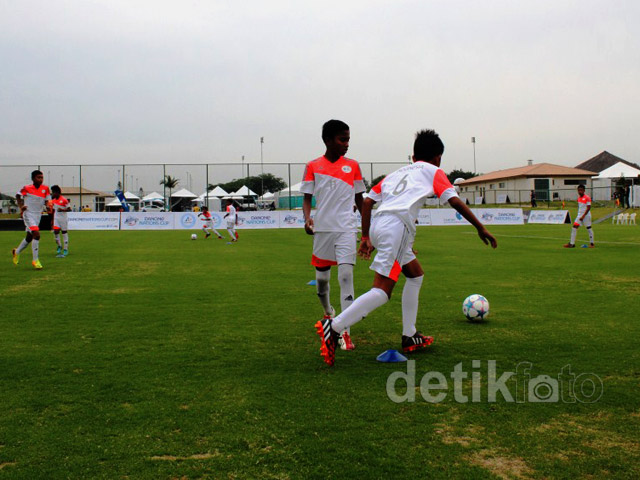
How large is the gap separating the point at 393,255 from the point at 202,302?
434cm

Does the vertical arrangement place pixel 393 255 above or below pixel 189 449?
above

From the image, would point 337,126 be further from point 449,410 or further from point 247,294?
point 247,294

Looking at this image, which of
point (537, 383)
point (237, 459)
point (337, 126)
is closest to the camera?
point (237, 459)

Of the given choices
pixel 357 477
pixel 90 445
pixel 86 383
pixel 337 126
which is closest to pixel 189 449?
pixel 90 445

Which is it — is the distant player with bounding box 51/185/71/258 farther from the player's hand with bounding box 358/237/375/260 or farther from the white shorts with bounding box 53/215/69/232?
the player's hand with bounding box 358/237/375/260

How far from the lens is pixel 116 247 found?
66.6 feet

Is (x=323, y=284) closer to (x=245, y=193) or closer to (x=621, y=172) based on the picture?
(x=245, y=193)

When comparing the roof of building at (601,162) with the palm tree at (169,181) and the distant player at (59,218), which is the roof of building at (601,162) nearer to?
the palm tree at (169,181)

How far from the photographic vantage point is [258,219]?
37875 mm

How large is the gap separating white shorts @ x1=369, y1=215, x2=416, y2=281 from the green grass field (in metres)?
0.85

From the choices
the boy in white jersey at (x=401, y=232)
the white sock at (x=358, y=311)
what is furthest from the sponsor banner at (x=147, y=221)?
the white sock at (x=358, y=311)

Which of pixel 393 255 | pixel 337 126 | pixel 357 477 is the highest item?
pixel 337 126

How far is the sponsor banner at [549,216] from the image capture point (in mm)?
40531

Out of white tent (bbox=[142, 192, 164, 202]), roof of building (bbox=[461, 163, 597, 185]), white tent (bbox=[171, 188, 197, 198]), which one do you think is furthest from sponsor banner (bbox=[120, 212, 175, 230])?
roof of building (bbox=[461, 163, 597, 185])
